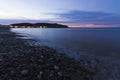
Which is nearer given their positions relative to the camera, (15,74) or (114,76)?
(15,74)

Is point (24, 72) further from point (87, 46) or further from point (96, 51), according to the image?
point (87, 46)

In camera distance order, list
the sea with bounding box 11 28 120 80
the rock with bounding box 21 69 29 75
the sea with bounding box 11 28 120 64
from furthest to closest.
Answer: the sea with bounding box 11 28 120 64
the sea with bounding box 11 28 120 80
the rock with bounding box 21 69 29 75

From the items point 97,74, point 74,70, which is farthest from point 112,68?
point 74,70

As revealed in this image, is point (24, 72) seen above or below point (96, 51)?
above

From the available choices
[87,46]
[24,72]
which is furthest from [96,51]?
[24,72]

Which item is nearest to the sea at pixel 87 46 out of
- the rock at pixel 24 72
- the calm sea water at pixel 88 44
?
the calm sea water at pixel 88 44

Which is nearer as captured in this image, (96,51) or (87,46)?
(96,51)

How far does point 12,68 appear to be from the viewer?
36.8 feet

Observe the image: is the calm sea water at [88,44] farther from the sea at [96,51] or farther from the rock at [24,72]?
the rock at [24,72]

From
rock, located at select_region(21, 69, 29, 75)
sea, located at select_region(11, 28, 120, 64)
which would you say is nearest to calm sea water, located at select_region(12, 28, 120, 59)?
sea, located at select_region(11, 28, 120, 64)

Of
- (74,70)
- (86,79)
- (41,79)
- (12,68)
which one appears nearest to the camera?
(41,79)

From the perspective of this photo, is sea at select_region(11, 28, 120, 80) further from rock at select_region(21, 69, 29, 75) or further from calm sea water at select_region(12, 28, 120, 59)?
rock at select_region(21, 69, 29, 75)

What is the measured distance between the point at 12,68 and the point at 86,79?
4.49m

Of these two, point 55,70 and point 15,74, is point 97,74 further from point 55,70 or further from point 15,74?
point 15,74
